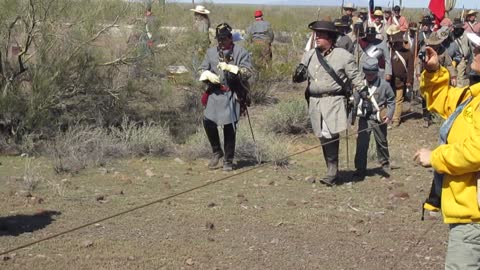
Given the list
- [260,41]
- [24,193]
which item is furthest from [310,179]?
[260,41]

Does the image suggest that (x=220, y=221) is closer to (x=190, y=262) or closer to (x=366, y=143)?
(x=190, y=262)

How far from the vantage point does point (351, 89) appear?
28.2 feet

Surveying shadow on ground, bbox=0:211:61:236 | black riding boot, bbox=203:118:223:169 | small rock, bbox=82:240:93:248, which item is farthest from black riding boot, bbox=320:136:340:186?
small rock, bbox=82:240:93:248

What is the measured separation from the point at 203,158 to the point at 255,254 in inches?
Answer: 160

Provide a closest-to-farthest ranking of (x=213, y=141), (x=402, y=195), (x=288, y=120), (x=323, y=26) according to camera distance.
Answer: (x=323, y=26)
(x=402, y=195)
(x=213, y=141)
(x=288, y=120)

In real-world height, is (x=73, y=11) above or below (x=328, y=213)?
above

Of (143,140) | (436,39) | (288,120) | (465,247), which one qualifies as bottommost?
(288,120)

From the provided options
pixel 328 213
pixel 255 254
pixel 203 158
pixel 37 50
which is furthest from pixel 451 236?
pixel 37 50

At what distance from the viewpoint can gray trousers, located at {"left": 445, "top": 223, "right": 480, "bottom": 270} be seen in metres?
4.01

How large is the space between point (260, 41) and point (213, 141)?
834 cm

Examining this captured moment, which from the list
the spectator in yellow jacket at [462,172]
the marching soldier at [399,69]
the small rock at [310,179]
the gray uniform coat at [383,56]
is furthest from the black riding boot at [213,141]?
the spectator in yellow jacket at [462,172]

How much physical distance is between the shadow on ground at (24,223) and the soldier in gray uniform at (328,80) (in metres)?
3.13

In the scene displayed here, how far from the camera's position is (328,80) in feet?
27.6

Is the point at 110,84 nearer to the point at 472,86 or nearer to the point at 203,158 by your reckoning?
the point at 203,158
